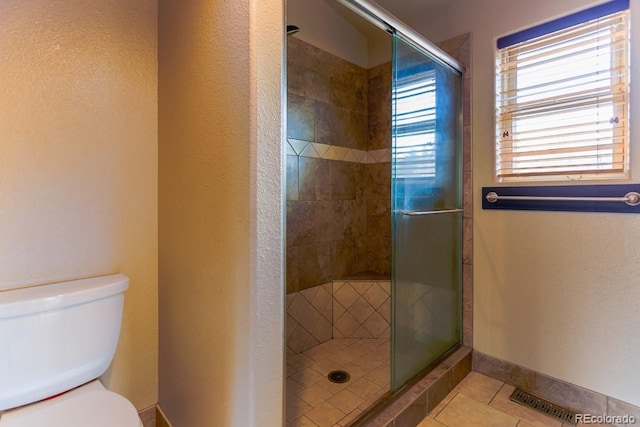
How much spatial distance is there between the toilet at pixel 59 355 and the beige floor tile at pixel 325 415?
0.79 m

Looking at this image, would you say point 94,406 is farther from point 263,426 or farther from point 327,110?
point 327,110

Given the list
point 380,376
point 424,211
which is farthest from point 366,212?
point 380,376

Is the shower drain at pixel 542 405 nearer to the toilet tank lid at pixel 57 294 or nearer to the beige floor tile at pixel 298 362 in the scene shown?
the beige floor tile at pixel 298 362

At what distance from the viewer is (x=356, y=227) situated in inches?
105

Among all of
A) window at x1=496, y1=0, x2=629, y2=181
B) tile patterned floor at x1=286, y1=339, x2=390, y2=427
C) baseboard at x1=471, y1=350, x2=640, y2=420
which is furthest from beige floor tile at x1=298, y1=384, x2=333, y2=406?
window at x1=496, y1=0, x2=629, y2=181

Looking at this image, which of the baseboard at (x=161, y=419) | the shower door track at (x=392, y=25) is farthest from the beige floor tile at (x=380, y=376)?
the shower door track at (x=392, y=25)

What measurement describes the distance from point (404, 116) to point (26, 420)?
6.26 ft

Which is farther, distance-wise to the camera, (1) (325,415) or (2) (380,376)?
(2) (380,376)

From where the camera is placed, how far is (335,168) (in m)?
2.48

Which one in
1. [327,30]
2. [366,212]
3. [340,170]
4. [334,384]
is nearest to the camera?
[334,384]

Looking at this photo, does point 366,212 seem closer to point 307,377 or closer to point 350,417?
point 307,377

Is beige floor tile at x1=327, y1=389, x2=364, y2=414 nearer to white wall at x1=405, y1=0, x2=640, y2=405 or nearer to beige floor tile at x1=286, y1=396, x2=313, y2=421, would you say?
beige floor tile at x1=286, y1=396, x2=313, y2=421

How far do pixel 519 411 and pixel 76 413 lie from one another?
1.95m

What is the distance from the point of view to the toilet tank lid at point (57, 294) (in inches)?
40.3
